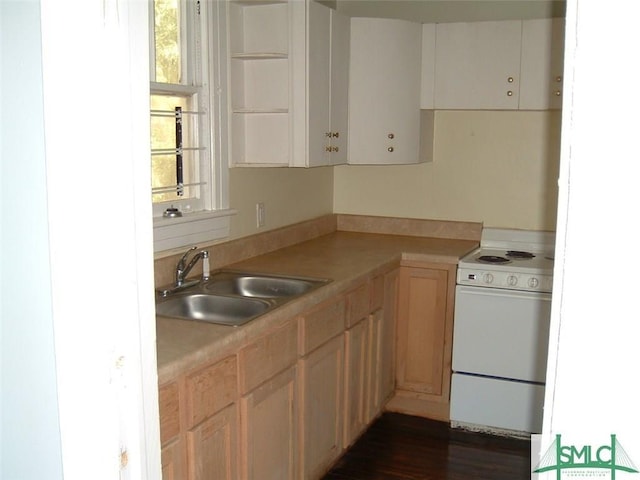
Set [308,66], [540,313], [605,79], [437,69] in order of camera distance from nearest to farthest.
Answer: [605,79]
[308,66]
[540,313]
[437,69]

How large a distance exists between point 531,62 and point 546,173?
648mm

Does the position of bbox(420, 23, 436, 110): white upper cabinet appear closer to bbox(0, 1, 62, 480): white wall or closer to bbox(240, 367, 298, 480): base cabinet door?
bbox(240, 367, 298, 480): base cabinet door

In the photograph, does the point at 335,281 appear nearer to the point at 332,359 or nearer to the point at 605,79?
the point at 332,359

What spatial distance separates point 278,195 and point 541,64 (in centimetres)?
151

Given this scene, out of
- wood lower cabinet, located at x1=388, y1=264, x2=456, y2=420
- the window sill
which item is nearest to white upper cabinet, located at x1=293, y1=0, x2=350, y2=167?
the window sill

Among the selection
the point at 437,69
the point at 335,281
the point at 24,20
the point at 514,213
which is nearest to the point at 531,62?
the point at 437,69

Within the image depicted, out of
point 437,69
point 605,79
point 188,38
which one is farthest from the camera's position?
point 437,69

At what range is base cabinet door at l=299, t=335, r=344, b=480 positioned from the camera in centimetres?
264

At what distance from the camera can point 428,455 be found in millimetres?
3262

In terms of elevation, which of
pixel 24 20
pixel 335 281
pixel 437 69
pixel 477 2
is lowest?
pixel 335 281

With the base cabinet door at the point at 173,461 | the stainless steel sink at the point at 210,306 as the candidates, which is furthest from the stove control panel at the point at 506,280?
the base cabinet door at the point at 173,461

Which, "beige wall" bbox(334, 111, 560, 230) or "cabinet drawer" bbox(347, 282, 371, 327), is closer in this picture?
"cabinet drawer" bbox(347, 282, 371, 327)

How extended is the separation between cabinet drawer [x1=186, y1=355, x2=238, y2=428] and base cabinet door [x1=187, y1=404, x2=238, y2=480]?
29 mm

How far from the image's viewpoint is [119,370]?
122 centimetres
